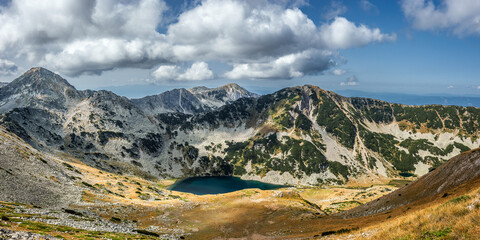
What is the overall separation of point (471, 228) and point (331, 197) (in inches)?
5743

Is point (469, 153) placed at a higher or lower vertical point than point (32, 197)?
higher

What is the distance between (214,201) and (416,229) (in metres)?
70.2

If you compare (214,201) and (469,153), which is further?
(214,201)

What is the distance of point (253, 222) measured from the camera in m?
61.1

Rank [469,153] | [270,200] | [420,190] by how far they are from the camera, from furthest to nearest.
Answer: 1. [270,200]
2. [420,190]
3. [469,153]

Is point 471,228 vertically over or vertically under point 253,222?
over

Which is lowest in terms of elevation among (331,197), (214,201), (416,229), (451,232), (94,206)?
(331,197)

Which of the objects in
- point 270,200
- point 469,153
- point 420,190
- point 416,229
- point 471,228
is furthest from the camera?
point 270,200

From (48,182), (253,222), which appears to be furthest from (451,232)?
(48,182)

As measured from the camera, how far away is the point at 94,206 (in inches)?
Answer: 2256

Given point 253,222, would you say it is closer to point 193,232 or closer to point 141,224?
point 193,232

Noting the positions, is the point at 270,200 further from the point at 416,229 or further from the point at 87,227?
the point at 416,229

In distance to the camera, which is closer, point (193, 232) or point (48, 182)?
point (193, 232)

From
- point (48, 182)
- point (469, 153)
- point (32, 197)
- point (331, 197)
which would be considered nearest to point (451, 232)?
point (469, 153)
